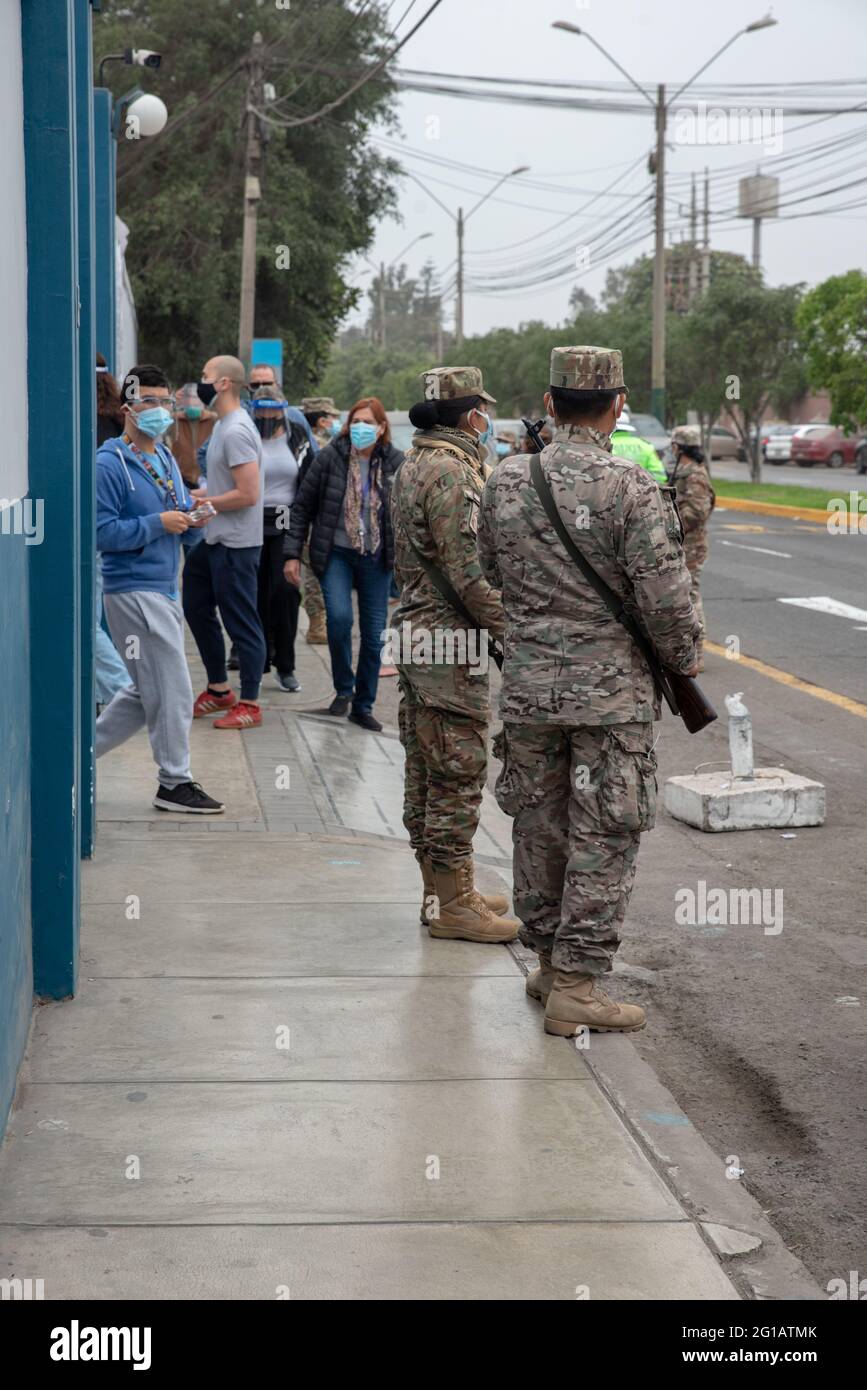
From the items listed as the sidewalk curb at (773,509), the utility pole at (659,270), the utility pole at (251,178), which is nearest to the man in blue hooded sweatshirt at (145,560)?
the utility pole at (251,178)

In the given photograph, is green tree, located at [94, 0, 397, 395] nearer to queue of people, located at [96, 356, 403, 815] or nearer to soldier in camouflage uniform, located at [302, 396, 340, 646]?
soldier in camouflage uniform, located at [302, 396, 340, 646]

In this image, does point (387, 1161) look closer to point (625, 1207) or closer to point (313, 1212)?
point (313, 1212)

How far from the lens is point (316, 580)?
42.1ft

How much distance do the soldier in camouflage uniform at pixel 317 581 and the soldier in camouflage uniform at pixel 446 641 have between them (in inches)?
266

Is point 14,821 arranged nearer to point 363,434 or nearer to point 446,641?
point 446,641

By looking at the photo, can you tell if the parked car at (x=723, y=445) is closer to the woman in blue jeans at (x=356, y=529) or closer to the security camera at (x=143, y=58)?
the security camera at (x=143, y=58)

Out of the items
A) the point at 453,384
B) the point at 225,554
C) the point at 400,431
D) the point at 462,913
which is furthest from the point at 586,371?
the point at 400,431

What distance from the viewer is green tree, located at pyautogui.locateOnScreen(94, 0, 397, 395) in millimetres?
31359

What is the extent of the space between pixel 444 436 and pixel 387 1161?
8.56 ft

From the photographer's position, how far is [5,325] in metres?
4.15

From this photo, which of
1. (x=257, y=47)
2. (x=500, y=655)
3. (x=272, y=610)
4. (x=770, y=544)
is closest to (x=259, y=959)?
(x=500, y=655)

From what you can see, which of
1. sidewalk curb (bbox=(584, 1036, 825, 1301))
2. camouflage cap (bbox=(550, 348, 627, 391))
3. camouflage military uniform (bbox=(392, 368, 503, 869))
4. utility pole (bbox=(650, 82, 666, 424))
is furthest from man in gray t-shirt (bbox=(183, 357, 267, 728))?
utility pole (bbox=(650, 82, 666, 424))

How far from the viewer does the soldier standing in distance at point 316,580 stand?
42.8ft
